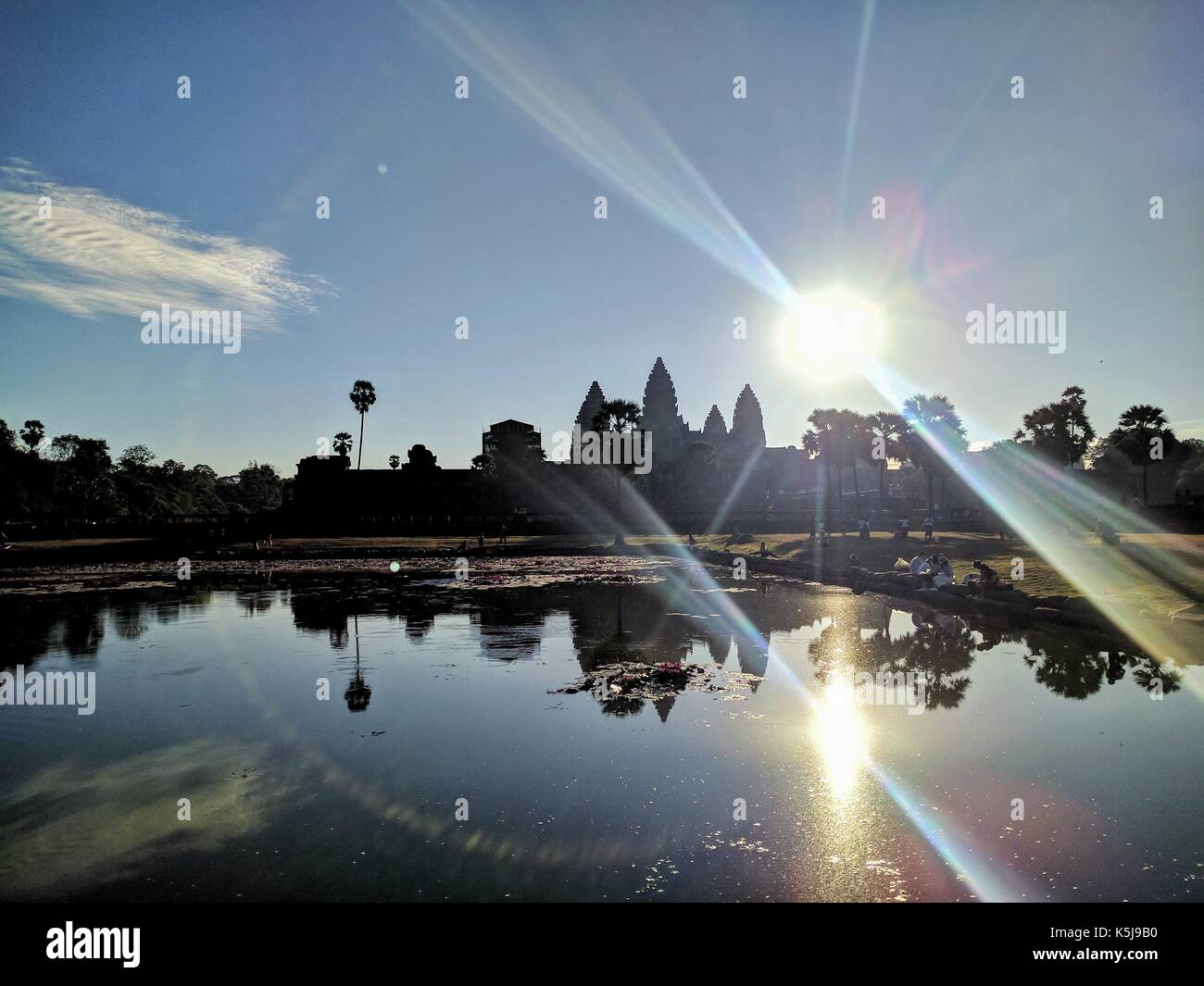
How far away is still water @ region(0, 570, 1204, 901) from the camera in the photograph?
6.52 m

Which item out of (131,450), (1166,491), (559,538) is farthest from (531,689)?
(131,450)

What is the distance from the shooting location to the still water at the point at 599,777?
6.52 meters

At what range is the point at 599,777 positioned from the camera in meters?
8.88

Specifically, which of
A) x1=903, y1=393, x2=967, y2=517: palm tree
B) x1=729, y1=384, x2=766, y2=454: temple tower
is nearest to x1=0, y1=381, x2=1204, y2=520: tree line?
x1=903, y1=393, x2=967, y2=517: palm tree

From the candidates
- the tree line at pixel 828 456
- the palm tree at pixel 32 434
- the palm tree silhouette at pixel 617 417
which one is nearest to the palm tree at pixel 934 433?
the tree line at pixel 828 456

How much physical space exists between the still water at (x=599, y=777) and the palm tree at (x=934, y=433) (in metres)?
43.2

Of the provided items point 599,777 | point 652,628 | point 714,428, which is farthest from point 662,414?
point 599,777

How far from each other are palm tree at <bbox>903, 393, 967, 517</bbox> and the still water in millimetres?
43162

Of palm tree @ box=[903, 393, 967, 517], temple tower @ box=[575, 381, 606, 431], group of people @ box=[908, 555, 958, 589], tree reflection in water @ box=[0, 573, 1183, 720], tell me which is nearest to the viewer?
tree reflection in water @ box=[0, 573, 1183, 720]

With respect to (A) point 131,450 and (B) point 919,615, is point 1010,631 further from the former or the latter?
(A) point 131,450

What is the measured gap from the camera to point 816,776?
9000 mm

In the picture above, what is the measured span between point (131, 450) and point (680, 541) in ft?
338

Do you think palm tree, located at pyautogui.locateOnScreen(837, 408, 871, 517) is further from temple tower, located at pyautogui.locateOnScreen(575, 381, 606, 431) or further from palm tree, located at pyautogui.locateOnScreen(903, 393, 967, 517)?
temple tower, located at pyautogui.locateOnScreen(575, 381, 606, 431)

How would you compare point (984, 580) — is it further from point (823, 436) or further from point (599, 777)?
point (823, 436)
